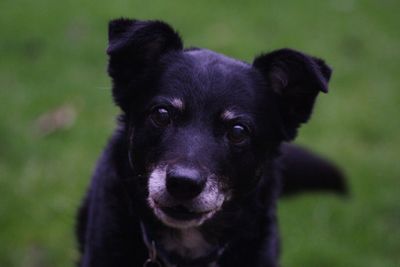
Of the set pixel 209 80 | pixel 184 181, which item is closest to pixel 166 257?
pixel 184 181

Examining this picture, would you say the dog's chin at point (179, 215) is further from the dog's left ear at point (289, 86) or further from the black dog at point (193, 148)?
the dog's left ear at point (289, 86)

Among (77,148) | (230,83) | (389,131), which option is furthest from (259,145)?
(389,131)

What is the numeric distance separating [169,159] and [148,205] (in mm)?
444

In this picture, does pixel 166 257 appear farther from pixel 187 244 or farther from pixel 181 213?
pixel 181 213

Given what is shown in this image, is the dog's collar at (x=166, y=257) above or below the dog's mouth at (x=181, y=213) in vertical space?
below

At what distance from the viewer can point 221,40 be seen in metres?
7.38

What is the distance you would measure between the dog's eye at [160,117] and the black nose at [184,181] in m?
0.35

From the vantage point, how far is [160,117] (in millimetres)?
3412

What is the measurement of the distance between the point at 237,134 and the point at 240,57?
12.3ft

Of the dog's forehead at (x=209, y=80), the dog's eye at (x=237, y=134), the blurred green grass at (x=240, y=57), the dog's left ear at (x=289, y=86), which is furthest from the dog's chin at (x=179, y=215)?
the blurred green grass at (x=240, y=57)

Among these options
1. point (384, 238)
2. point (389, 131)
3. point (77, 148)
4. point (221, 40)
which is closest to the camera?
point (384, 238)

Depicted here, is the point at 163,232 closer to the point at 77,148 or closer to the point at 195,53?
the point at 195,53

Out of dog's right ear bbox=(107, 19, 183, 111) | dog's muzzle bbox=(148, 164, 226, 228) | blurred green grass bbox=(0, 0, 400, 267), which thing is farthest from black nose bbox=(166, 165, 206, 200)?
blurred green grass bbox=(0, 0, 400, 267)

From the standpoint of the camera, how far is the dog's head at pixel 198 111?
10.7 ft
